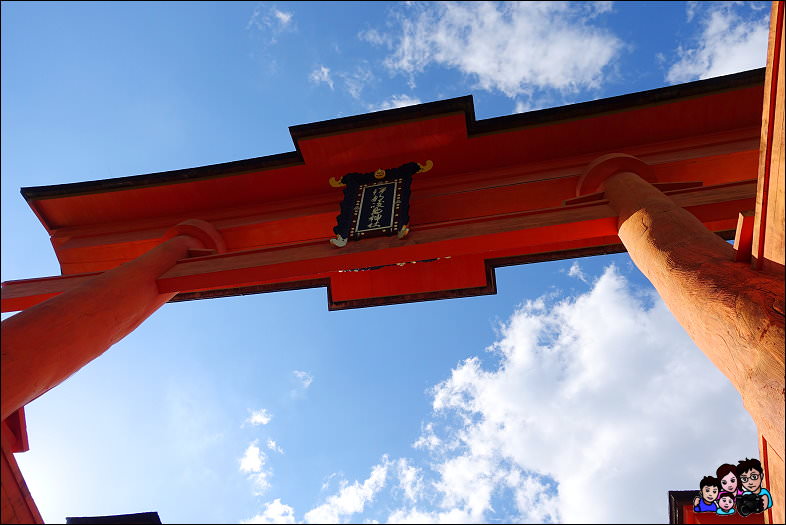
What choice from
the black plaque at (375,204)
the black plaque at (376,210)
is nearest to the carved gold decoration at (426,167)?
the black plaque at (375,204)

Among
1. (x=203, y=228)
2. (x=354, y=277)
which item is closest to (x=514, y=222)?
(x=354, y=277)

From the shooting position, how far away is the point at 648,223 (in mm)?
5344

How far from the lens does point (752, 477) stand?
338 cm

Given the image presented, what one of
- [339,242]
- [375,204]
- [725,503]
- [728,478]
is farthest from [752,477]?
[375,204]

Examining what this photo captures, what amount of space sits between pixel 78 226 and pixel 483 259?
7437 millimetres

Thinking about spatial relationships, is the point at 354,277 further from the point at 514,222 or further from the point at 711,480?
the point at 711,480

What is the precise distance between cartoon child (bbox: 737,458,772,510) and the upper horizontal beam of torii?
3406 mm

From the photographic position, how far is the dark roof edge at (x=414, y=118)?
745cm

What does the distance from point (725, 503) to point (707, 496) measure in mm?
120

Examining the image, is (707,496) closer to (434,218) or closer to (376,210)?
(376,210)

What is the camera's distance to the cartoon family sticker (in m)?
3.33

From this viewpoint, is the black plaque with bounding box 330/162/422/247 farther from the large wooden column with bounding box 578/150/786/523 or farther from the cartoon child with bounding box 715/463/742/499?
the cartoon child with bounding box 715/463/742/499

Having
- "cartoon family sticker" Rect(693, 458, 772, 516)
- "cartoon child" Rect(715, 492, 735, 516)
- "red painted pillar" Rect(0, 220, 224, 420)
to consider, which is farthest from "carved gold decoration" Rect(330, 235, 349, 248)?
"cartoon child" Rect(715, 492, 735, 516)

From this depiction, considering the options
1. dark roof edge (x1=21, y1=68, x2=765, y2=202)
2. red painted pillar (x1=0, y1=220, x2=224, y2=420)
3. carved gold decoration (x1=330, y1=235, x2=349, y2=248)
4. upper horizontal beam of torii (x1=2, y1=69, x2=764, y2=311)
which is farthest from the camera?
dark roof edge (x1=21, y1=68, x2=765, y2=202)
